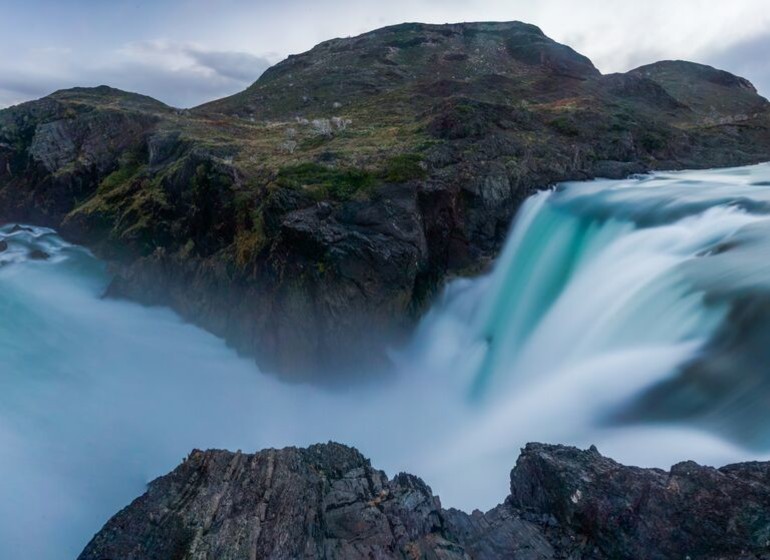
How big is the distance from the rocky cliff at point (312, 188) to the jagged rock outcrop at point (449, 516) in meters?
7.72

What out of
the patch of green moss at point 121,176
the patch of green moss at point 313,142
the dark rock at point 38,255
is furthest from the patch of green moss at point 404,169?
the dark rock at point 38,255

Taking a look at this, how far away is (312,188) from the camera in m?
15.7

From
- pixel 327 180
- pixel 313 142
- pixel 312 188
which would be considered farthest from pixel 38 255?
pixel 327 180

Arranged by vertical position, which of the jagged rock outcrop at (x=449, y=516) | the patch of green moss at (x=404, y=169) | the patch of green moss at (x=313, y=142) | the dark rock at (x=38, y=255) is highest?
the patch of green moss at (x=313, y=142)

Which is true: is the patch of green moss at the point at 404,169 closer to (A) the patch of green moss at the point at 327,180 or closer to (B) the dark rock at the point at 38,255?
(A) the patch of green moss at the point at 327,180

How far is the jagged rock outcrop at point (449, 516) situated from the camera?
5348 millimetres

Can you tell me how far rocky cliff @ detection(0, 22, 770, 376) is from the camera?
46.9 feet

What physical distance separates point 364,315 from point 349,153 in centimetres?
750

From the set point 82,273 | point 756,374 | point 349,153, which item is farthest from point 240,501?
point 82,273

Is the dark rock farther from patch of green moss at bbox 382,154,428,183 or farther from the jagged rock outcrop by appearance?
the jagged rock outcrop

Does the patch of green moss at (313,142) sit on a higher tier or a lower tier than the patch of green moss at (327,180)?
higher

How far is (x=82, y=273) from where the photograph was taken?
2045 centimetres

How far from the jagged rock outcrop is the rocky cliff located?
7.72 metres

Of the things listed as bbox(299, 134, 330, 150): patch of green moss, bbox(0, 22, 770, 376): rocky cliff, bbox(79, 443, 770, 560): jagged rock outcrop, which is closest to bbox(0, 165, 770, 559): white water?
bbox(0, 22, 770, 376): rocky cliff
